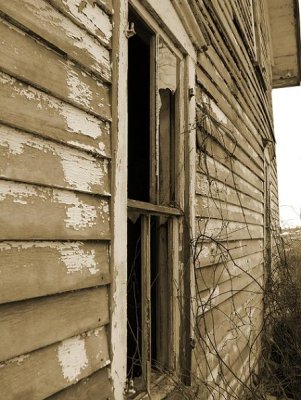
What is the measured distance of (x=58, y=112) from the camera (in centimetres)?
138

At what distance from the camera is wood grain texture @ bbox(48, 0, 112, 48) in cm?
144

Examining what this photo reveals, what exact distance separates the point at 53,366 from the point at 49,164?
2.06 feet

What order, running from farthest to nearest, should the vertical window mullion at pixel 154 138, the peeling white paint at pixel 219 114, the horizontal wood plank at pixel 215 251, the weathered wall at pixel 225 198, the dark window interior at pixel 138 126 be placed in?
the dark window interior at pixel 138 126
the peeling white paint at pixel 219 114
the weathered wall at pixel 225 198
the horizontal wood plank at pixel 215 251
the vertical window mullion at pixel 154 138

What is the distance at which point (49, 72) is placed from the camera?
53.2 inches

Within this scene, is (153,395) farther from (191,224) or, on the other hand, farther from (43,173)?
(43,173)

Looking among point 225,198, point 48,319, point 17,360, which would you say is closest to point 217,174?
point 225,198

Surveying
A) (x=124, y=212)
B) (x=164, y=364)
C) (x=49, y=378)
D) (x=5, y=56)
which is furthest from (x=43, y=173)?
(x=164, y=364)

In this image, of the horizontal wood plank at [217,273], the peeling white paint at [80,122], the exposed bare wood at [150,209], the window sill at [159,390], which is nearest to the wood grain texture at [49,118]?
the peeling white paint at [80,122]

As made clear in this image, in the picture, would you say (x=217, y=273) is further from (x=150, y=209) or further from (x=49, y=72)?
(x=49, y=72)

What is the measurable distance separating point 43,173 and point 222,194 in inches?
94.7

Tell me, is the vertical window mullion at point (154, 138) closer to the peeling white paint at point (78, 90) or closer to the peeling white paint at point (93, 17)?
the peeling white paint at point (93, 17)

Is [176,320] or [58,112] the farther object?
[176,320]

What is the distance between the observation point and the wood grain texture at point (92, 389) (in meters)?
1.36

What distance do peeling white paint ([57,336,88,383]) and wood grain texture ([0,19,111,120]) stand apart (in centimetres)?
81
